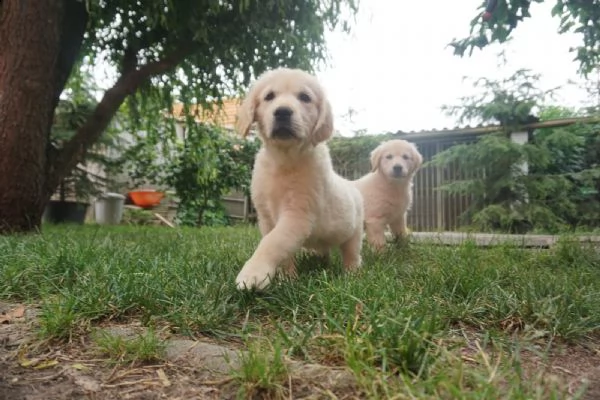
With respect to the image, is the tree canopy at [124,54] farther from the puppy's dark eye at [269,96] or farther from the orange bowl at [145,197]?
the orange bowl at [145,197]

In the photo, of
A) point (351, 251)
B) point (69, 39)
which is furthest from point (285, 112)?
point (69, 39)

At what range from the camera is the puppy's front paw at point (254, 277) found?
A: 85.4 inches

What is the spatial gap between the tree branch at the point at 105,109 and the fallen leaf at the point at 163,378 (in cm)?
514

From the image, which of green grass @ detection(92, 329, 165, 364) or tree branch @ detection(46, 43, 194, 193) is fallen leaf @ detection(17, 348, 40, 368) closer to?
green grass @ detection(92, 329, 165, 364)

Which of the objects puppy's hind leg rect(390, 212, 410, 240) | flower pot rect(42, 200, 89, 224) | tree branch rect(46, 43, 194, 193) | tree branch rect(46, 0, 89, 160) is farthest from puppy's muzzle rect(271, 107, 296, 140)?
flower pot rect(42, 200, 89, 224)

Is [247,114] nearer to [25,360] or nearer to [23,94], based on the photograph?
[25,360]

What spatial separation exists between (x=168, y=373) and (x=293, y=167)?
1.57m

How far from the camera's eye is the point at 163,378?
1457mm

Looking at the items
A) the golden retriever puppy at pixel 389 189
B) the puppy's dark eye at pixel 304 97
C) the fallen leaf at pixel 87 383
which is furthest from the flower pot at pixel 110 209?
the fallen leaf at pixel 87 383

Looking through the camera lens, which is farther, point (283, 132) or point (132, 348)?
point (283, 132)

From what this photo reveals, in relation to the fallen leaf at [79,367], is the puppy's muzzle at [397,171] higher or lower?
higher

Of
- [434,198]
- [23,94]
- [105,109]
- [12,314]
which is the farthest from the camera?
[434,198]

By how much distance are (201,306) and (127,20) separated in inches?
202

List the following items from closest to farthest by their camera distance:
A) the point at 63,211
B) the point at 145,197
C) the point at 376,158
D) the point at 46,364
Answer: the point at 46,364 → the point at 376,158 → the point at 63,211 → the point at 145,197
